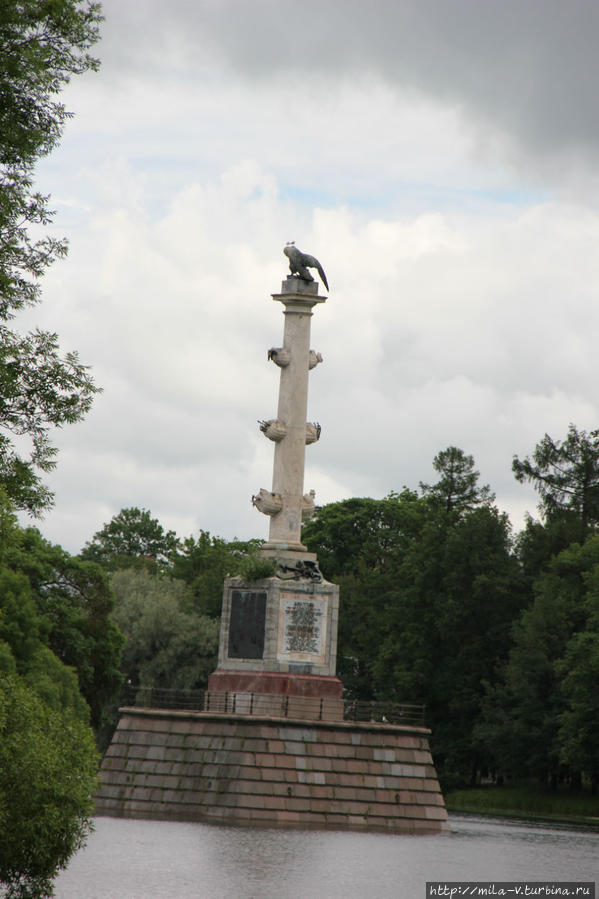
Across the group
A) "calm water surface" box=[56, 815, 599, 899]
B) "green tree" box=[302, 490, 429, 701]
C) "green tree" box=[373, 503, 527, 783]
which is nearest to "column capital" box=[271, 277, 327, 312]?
"calm water surface" box=[56, 815, 599, 899]

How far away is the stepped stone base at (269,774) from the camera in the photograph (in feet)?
132

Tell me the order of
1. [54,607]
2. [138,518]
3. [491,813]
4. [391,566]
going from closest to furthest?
1. [54,607]
2. [491,813]
3. [391,566]
4. [138,518]

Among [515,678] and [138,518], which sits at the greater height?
[138,518]

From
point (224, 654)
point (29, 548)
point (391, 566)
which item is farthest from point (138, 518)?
point (224, 654)

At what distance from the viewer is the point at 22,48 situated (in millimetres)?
21094

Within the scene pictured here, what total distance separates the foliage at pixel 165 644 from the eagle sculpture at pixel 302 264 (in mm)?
28602

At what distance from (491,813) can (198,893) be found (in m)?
39.1

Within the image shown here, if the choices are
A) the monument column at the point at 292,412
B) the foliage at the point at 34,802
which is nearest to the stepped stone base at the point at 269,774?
the monument column at the point at 292,412

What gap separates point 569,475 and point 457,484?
5.87 m

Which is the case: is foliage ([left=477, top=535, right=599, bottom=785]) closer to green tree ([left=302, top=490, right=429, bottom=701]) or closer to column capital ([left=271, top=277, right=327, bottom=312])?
green tree ([left=302, top=490, right=429, bottom=701])

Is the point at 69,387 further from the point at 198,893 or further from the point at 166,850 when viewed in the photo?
the point at 166,850

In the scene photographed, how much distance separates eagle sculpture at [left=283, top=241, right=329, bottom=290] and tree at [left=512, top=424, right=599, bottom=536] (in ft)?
105

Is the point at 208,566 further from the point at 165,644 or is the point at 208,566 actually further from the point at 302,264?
the point at 302,264

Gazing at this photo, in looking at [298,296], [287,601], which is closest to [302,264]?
[298,296]
